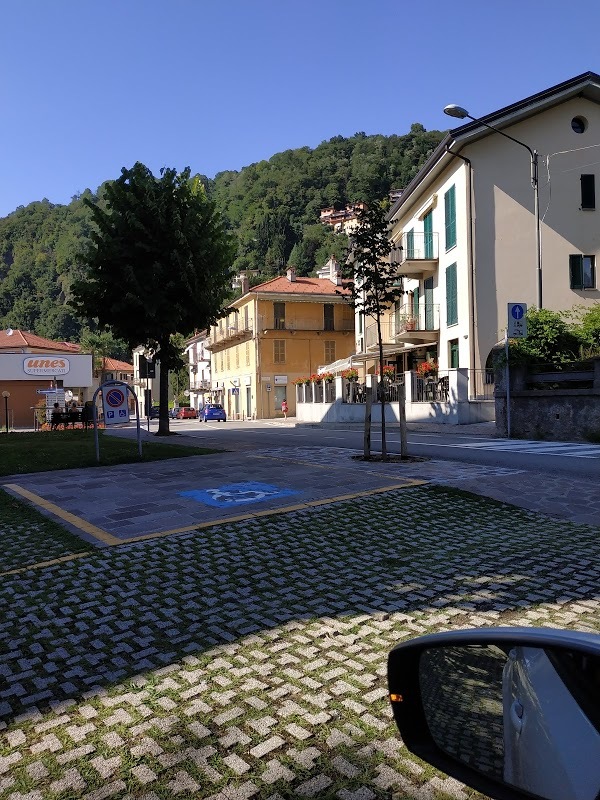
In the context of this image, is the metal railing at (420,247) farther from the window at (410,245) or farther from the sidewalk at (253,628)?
the sidewalk at (253,628)

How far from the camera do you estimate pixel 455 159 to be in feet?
83.1

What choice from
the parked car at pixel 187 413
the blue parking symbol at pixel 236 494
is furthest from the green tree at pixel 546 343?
the parked car at pixel 187 413

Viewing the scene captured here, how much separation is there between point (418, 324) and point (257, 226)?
A: 255ft

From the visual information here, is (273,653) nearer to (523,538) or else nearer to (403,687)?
(403,687)

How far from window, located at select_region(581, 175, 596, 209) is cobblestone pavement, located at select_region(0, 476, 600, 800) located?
A: 2280 cm

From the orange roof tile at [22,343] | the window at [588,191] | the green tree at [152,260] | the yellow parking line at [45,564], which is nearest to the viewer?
the yellow parking line at [45,564]

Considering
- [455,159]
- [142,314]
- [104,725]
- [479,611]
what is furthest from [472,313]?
[104,725]

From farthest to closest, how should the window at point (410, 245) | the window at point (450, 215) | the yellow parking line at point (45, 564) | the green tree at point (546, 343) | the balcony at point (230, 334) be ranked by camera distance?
the balcony at point (230, 334) → the window at point (410, 245) → the window at point (450, 215) → the green tree at point (546, 343) → the yellow parking line at point (45, 564)

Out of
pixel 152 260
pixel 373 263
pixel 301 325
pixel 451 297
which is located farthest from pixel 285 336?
pixel 373 263

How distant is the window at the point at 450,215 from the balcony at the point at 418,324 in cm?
318

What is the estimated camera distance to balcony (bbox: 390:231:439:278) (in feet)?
93.5

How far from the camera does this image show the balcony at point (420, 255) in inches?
1122

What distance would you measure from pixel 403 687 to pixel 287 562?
11.4 feet

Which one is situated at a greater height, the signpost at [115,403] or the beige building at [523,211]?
the beige building at [523,211]
